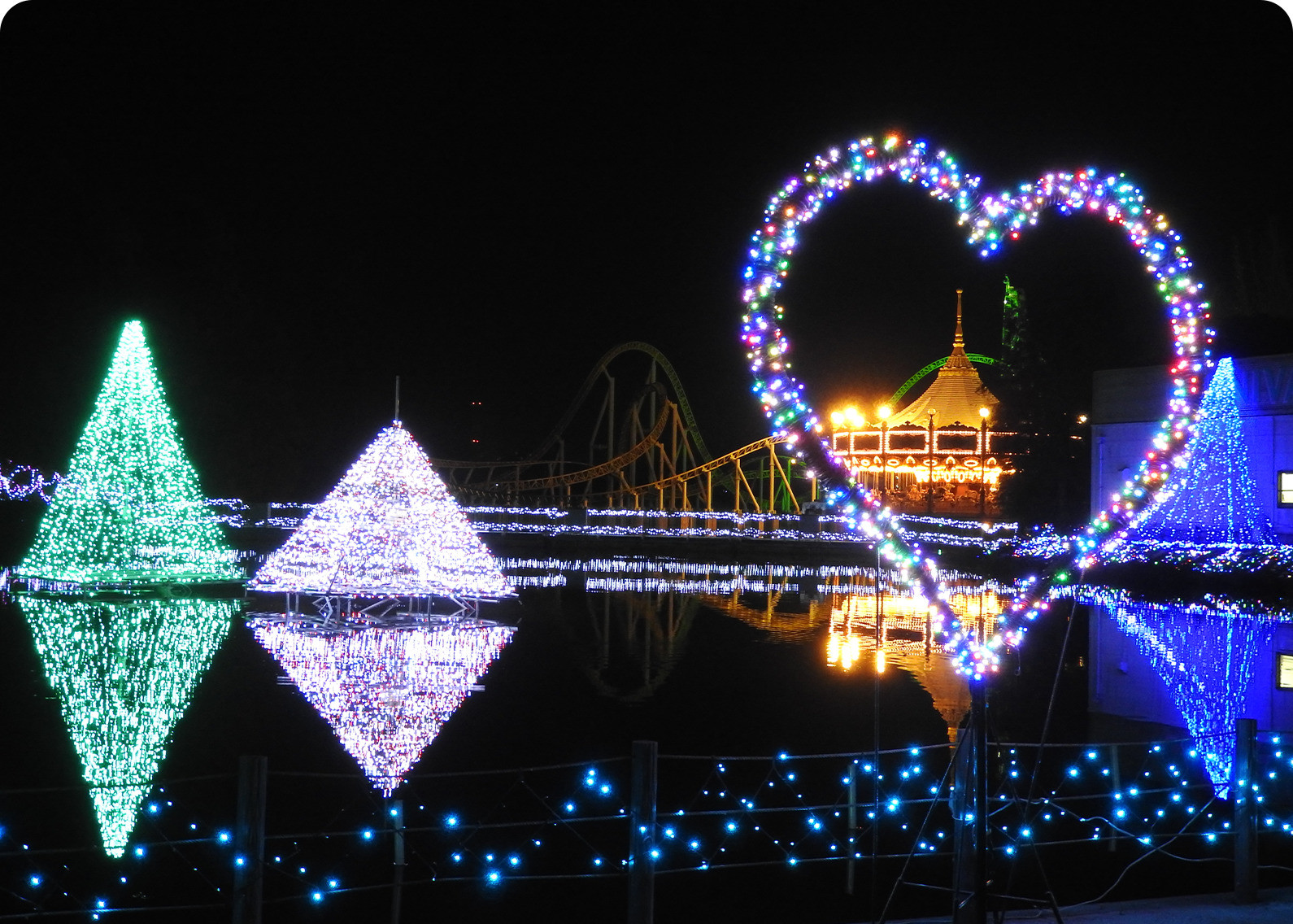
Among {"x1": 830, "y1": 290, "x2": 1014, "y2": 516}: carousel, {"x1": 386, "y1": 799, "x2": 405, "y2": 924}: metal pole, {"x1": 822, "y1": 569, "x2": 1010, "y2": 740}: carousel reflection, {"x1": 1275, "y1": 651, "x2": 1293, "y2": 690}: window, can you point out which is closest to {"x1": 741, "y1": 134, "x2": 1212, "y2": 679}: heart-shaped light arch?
{"x1": 386, "y1": 799, "x2": 405, "y2": 924}: metal pole

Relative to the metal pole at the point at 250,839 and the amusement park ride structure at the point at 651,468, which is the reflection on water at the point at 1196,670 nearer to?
the metal pole at the point at 250,839

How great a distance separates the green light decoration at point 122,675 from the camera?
896cm

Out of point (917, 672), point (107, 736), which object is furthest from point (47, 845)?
point (917, 672)

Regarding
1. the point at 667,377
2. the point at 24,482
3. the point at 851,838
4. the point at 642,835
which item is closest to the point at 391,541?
the point at 851,838

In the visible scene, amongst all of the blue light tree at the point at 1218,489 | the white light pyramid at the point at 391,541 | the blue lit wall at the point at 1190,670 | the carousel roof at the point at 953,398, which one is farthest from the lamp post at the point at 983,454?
the white light pyramid at the point at 391,541

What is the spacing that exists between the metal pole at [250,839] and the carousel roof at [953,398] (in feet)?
142

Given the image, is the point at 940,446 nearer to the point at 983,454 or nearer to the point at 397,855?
the point at 983,454

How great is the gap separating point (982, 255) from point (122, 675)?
1053 centimetres

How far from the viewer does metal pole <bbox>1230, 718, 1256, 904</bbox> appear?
5.99 metres

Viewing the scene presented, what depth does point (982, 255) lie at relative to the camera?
5.75 metres

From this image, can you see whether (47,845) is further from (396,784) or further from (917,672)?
(917,672)

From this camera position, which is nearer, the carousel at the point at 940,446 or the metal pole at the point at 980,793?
the metal pole at the point at 980,793

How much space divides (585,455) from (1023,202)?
7537 centimetres

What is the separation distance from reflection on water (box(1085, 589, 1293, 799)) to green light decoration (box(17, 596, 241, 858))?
6598 millimetres
